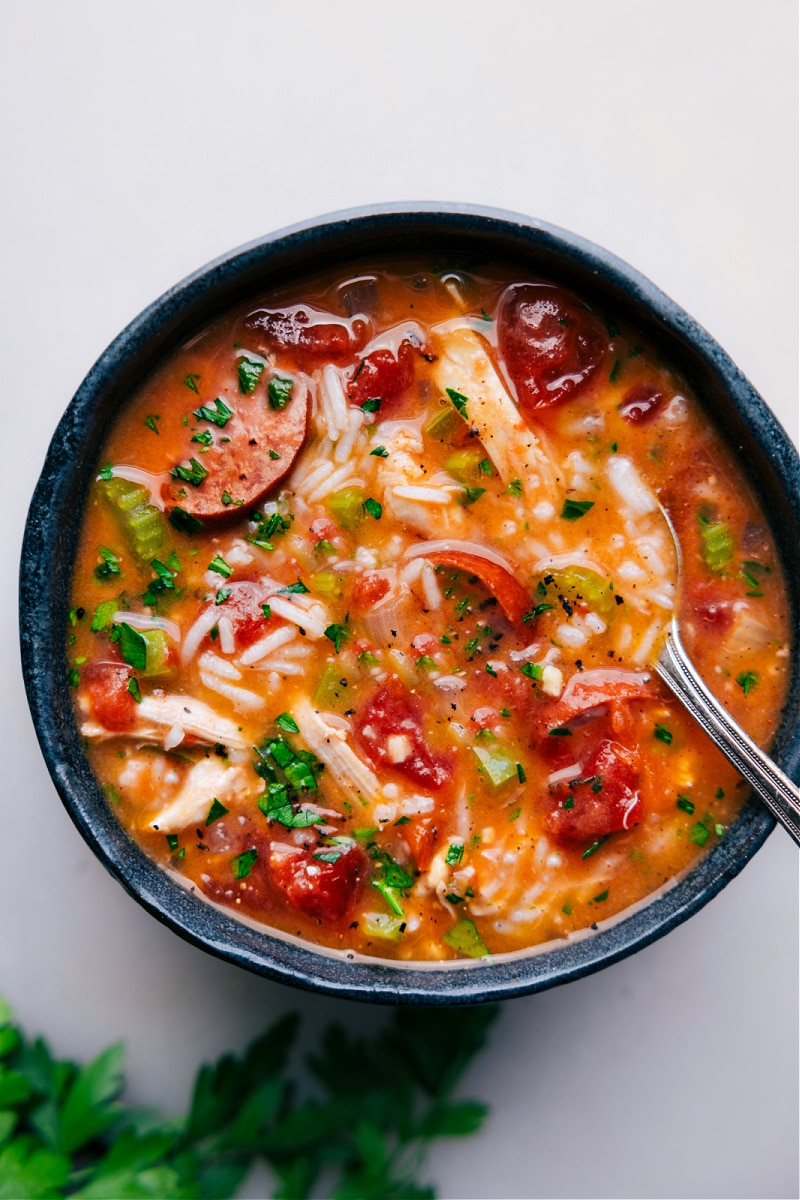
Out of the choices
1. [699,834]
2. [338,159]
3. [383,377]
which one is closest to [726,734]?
[699,834]

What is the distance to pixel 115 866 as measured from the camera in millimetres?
2498

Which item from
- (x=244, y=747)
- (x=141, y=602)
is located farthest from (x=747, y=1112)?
(x=141, y=602)

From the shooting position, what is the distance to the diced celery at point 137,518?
264 centimetres

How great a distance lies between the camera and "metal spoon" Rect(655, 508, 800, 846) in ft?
8.12

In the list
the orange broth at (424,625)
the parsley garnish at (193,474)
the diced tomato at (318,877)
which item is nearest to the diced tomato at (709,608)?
the orange broth at (424,625)

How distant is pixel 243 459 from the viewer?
2637 mm

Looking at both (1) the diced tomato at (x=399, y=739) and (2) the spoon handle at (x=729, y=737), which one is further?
(1) the diced tomato at (x=399, y=739)

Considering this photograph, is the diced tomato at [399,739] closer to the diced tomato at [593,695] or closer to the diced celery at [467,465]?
the diced tomato at [593,695]

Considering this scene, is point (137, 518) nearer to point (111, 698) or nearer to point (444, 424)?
point (111, 698)

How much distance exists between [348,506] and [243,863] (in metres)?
1.08

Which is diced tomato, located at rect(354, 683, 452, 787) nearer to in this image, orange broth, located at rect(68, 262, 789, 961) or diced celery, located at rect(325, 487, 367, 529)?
orange broth, located at rect(68, 262, 789, 961)

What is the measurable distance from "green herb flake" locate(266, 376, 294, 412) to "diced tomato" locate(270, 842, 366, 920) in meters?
1.26

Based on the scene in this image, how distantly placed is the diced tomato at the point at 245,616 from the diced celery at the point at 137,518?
24cm

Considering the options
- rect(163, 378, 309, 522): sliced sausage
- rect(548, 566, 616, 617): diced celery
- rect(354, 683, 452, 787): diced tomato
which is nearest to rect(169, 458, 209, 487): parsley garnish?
rect(163, 378, 309, 522): sliced sausage
